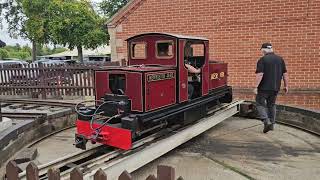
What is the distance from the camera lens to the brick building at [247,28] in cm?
958

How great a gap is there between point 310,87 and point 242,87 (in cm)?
198

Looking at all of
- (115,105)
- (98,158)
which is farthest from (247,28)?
(98,158)

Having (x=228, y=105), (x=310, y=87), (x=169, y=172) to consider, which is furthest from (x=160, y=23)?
(x=169, y=172)

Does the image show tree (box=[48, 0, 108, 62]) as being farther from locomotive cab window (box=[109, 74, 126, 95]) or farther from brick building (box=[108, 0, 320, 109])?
locomotive cab window (box=[109, 74, 126, 95])

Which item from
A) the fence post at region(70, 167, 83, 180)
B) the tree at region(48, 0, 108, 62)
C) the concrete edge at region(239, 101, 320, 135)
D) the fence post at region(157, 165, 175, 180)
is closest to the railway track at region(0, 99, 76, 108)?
the concrete edge at region(239, 101, 320, 135)

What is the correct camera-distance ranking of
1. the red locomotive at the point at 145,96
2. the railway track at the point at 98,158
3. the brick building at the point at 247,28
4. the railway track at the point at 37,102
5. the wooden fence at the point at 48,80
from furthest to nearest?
the wooden fence at the point at 48,80 < the railway track at the point at 37,102 < the brick building at the point at 247,28 < the red locomotive at the point at 145,96 < the railway track at the point at 98,158

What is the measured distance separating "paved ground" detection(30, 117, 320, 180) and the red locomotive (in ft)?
2.07

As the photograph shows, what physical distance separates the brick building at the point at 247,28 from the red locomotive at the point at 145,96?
378 centimetres

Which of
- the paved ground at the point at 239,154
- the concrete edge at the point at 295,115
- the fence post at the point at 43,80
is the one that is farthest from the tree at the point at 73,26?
the paved ground at the point at 239,154

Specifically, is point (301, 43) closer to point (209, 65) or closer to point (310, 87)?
point (310, 87)

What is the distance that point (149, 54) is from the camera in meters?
6.57

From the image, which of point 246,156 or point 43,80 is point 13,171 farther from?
point 43,80

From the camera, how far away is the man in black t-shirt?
23.0 feet

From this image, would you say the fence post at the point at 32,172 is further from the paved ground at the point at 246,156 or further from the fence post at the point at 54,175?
the paved ground at the point at 246,156
